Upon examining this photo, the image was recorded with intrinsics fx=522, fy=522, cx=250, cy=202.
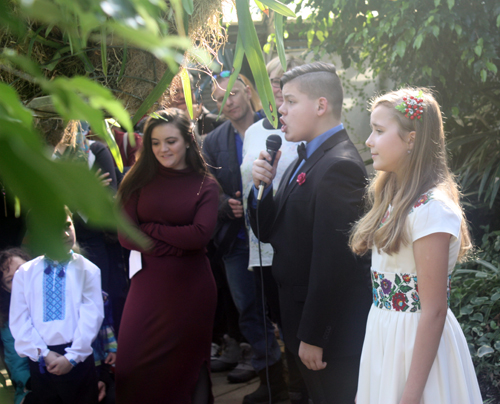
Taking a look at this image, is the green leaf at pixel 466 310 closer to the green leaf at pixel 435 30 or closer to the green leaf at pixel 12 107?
the green leaf at pixel 435 30

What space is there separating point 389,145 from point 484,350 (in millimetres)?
1581

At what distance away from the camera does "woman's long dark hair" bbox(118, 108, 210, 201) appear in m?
2.66

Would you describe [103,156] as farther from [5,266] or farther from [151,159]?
[5,266]

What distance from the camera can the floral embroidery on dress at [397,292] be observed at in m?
1.68

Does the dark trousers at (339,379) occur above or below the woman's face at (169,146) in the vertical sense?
below

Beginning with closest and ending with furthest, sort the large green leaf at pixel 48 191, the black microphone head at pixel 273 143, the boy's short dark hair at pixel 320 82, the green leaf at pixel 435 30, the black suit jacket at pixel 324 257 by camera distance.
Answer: the large green leaf at pixel 48 191, the black suit jacket at pixel 324 257, the boy's short dark hair at pixel 320 82, the black microphone head at pixel 273 143, the green leaf at pixel 435 30

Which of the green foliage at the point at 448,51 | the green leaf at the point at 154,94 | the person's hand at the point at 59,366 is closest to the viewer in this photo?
the green leaf at the point at 154,94

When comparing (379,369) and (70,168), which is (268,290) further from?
(70,168)

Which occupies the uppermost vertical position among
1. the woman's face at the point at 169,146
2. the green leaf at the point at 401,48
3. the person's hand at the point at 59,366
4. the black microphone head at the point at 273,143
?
the green leaf at the point at 401,48

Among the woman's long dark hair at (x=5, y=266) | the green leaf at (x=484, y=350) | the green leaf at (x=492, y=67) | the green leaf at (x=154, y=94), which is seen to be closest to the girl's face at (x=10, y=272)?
the woman's long dark hair at (x=5, y=266)

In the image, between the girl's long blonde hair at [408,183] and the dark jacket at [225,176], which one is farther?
the dark jacket at [225,176]

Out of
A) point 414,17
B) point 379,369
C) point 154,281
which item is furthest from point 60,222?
point 414,17

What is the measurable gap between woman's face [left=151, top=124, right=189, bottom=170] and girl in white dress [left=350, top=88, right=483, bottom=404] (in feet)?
3.82

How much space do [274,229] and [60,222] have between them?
1.97 metres
